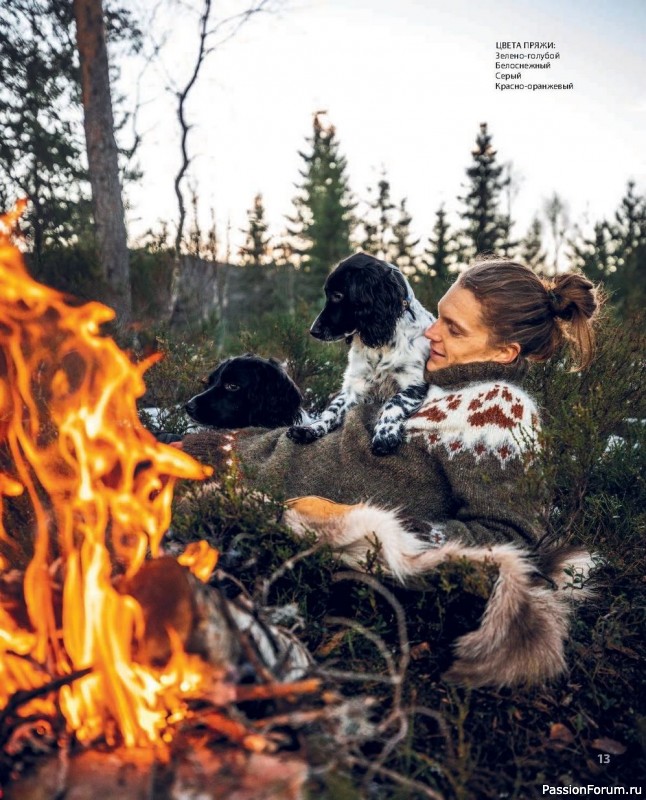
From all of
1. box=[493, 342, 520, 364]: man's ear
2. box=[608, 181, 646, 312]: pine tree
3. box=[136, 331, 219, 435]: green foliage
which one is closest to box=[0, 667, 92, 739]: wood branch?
box=[493, 342, 520, 364]: man's ear

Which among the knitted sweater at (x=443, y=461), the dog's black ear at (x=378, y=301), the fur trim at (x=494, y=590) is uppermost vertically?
the dog's black ear at (x=378, y=301)

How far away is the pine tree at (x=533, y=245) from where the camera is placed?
1124 inches

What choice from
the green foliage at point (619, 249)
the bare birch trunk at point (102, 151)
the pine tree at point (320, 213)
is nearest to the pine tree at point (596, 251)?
the green foliage at point (619, 249)

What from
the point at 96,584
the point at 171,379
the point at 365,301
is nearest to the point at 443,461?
the point at 365,301

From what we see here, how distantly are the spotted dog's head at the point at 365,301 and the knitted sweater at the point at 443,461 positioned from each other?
2.00 feet

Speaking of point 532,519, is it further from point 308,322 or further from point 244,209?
point 244,209

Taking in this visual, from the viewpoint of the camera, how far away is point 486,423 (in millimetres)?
2695

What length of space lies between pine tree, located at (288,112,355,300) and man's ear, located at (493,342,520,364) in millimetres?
25087

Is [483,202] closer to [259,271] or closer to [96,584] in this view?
[259,271]

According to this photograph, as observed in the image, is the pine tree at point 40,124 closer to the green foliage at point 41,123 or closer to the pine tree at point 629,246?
the green foliage at point 41,123

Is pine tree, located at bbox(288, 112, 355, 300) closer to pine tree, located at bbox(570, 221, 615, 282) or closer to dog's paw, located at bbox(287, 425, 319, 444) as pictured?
pine tree, located at bbox(570, 221, 615, 282)

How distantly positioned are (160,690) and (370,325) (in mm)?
2518

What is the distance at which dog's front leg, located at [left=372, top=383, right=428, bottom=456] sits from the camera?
2922 millimetres

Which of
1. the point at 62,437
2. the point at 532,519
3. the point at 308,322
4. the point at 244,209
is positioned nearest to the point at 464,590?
the point at 532,519
